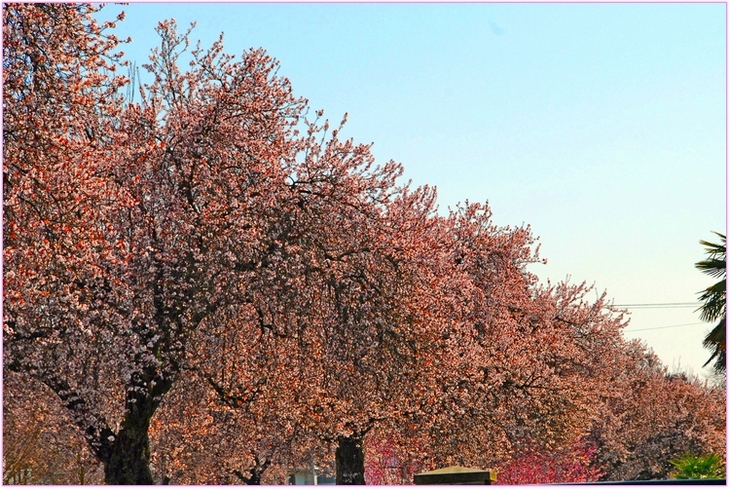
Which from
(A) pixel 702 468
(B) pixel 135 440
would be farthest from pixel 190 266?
(A) pixel 702 468

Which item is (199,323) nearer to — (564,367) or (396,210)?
(396,210)

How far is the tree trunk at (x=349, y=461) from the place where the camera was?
3244 centimetres

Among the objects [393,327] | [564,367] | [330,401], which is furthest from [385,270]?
[564,367]

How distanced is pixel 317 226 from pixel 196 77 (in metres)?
4.90

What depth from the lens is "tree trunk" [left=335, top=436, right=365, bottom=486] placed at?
106 feet

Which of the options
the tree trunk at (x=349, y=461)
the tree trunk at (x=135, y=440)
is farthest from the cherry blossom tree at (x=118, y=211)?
the tree trunk at (x=349, y=461)

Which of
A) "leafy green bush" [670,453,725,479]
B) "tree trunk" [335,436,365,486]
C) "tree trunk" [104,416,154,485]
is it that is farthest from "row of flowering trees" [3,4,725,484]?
"leafy green bush" [670,453,725,479]

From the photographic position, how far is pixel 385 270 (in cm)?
2391

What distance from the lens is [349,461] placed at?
107ft

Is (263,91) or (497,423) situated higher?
(263,91)

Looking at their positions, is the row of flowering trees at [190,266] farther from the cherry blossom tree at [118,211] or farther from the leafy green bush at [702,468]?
the leafy green bush at [702,468]

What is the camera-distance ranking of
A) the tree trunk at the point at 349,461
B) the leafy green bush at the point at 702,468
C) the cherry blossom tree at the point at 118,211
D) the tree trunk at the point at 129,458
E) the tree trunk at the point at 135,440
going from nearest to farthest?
the cherry blossom tree at the point at 118,211, the leafy green bush at the point at 702,468, the tree trunk at the point at 135,440, the tree trunk at the point at 129,458, the tree trunk at the point at 349,461

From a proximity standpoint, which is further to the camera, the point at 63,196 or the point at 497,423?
the point at 497,423

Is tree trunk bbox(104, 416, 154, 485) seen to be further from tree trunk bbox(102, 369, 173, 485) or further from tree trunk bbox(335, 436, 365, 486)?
tree trunk bbox(335, 436, 365, 486)
